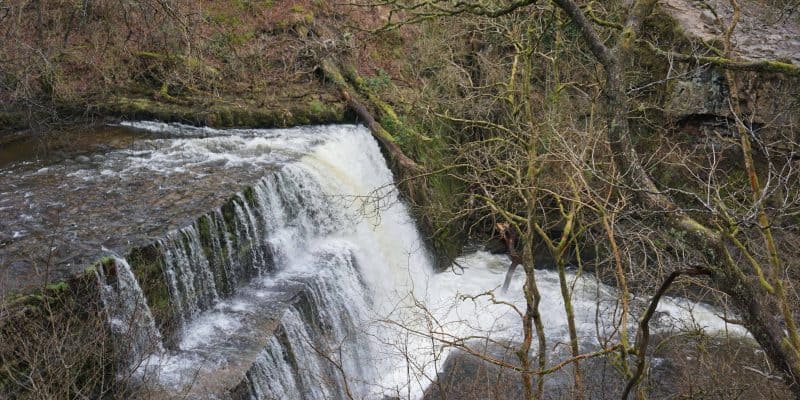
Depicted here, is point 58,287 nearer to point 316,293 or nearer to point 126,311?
point 126,311

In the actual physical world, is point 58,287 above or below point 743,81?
below

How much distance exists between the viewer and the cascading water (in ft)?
21.9

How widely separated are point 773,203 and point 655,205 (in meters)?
7.74

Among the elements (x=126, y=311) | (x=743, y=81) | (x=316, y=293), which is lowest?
(x=316, y=293)

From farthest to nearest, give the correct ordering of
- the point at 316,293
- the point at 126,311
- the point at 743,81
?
the point at 743,81 < the point at 316,293 < the point at 126,311

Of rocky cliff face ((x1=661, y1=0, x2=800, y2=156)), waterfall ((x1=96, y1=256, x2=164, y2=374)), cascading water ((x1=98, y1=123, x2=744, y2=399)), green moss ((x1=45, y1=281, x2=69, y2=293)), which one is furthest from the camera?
rocky cliff face ((x1=661, y1=0, x2=800, y2=156))

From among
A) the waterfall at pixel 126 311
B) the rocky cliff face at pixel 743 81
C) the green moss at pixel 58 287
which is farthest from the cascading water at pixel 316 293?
the rocky cliff face at pixel 743 81

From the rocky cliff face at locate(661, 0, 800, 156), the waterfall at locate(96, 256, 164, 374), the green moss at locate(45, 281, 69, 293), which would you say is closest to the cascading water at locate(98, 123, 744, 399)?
the waterfall at locate(96, 256, 164, 374)

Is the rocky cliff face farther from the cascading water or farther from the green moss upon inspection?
the green moss

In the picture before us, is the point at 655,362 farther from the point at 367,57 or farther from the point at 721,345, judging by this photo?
the point at 367,57

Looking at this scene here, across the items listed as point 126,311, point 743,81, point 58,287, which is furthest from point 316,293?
point 743,81

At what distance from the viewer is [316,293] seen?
8180mm

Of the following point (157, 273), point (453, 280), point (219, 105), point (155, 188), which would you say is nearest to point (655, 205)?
point (157, 273)

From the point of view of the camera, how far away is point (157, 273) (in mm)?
6883
